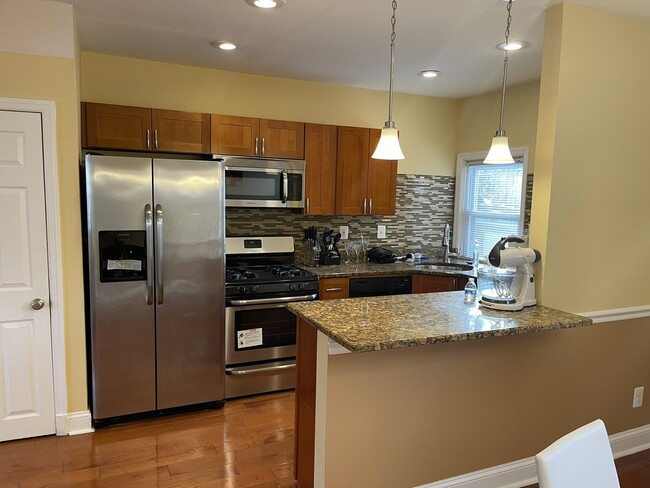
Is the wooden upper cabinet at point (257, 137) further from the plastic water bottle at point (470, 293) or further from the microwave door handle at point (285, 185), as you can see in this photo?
the plastic water bottle at point (470, 293)

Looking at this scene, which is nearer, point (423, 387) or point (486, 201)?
point (423, 387)

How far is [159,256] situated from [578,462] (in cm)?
258

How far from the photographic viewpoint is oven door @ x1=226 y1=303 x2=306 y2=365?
340 cm

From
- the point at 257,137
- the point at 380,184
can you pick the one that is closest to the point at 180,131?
the point at 257,137

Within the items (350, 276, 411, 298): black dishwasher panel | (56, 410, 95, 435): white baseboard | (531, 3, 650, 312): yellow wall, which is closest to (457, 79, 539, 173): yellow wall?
(531, 3, 650, 312): yellow wall

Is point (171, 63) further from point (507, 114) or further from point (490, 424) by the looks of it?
point (490, 424)

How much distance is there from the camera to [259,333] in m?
3.49

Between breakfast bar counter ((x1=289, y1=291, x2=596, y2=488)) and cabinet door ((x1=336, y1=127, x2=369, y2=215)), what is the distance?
5.42ft

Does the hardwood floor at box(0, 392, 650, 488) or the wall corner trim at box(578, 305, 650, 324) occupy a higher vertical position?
the wall corner trim at box(578, 305, 650, 324)

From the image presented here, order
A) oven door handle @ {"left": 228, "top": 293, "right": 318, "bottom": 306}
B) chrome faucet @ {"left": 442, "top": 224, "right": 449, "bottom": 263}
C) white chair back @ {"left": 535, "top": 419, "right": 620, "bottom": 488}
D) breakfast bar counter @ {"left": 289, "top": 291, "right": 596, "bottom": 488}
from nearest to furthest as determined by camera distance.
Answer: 1. white chair back @ {"left": 535, "top": 419, "right": 620, "bottom": 488}
2. breakfast bar counter @ {"left": 289, "top": 291, "right": 596, "bottom": 488}
3. oven door handle @ {"left": 228, "top": 293, "right": 318, "bottom": 306}
4. chrome faucet @ {"left": 442, "top": 224, "right": 449, "bottom": 263}

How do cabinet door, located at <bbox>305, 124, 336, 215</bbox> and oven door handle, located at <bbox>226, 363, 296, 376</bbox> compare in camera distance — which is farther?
cabinet door, located at <bbox>305, 124, 336, 215</bbox>

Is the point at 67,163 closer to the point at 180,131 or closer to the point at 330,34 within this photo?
the point at 180,131

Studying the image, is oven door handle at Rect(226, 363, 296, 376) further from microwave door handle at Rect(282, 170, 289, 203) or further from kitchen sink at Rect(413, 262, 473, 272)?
kitchen sink at Rect(413, 262, 473, 272)

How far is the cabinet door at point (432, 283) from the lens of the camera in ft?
12.4
